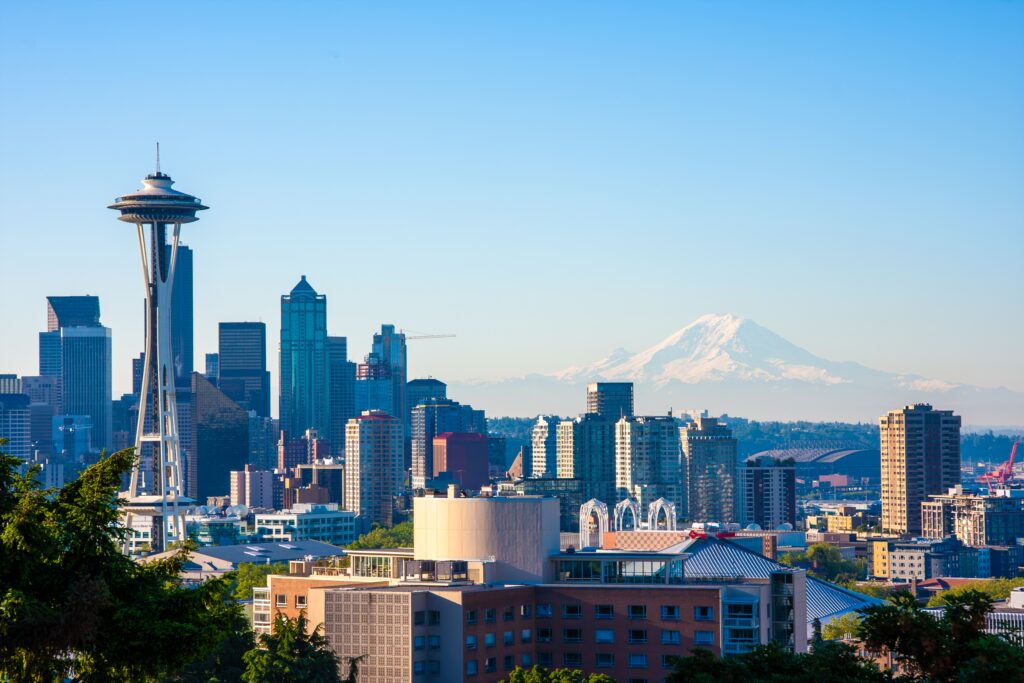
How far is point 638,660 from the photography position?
93.4 m

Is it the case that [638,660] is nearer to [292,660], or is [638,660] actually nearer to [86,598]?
[292,660]

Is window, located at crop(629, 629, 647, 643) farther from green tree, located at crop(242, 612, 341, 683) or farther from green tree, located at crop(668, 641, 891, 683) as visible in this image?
green tree, located at crop(668, 641, 891, 683)

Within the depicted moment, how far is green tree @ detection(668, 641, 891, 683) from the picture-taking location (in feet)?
169

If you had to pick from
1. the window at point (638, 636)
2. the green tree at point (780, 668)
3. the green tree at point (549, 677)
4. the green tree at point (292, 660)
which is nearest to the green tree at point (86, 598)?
the green tree at point (780, 668)

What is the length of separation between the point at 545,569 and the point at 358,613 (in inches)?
464

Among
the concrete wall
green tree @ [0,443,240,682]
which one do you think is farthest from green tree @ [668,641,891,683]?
the concrete wall

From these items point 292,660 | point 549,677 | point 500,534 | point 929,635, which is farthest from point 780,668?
point 500,534

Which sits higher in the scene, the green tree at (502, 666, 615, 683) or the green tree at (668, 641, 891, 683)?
the green tree at (668, 641, 891, 683)

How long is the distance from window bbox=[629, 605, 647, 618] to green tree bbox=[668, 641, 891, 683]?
1535 inches

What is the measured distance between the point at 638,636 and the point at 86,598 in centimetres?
5830

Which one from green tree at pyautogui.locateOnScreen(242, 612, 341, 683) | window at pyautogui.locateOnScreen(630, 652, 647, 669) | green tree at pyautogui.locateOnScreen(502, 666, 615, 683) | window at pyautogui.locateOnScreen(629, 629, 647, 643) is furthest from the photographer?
window at pyautogui.locateOnScreen(629, 629, 647, 643)

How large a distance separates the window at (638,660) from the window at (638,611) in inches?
68.0

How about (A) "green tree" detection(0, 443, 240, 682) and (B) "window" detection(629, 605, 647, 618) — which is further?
(B) "window" detection(629, 605, 647, 618)

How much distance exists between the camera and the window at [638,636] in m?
93.4
